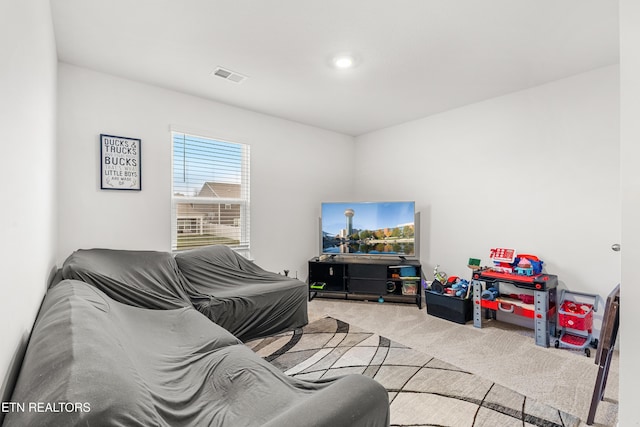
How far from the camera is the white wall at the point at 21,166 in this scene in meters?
0.89

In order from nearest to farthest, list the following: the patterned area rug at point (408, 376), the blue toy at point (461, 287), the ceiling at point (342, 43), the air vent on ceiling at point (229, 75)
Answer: the patterned area rug at point (408, 376) → the ceiling at point (342, 43) → the air vent on ceiling at point (229, 75) → the blue toy at point (461, 287)

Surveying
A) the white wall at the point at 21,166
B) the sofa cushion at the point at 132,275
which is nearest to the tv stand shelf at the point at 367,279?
the sofa cushion at the point at 132,275

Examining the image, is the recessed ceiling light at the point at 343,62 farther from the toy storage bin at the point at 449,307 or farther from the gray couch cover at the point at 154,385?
the toy storage bin at the point at 449,307

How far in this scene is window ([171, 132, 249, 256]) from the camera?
130 inches

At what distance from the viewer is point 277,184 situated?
4074 mm

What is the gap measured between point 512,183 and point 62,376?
3743mm

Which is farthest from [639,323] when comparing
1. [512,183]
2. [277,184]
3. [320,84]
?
[277,184]

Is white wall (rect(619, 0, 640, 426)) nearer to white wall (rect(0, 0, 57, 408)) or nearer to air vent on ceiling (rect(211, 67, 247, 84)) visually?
white wall (rect(0, 0, 57, 408))

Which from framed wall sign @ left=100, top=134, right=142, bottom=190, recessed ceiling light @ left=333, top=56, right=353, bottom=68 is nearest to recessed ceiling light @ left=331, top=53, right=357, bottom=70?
recessed ceiling light @ left=333, top=56, right=353, bottom=68

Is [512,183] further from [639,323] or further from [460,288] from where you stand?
[639,323]

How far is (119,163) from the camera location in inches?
113

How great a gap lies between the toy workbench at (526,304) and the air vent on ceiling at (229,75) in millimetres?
3094

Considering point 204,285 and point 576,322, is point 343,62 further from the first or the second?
point 576,322

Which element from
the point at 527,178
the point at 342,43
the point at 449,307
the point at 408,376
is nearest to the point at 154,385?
the point at 408,376
